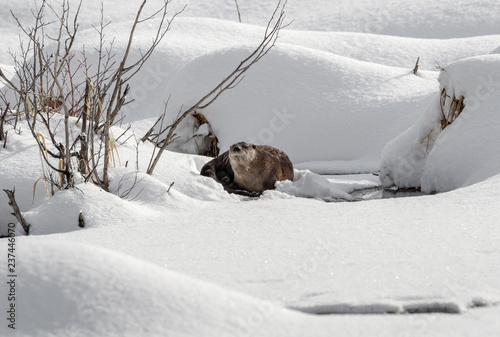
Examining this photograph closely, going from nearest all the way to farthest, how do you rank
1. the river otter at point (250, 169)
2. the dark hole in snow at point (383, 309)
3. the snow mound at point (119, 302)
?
the snow mound at point (119, 302), the dark hole in snow at point (383, 309), the river otter at point (250, 169)

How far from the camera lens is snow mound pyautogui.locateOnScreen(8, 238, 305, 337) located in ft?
5.81

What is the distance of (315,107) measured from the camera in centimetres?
672

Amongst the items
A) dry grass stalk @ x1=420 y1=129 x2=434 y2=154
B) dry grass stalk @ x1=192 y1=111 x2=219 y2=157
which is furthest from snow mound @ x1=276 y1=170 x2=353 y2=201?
dry grass stalk @ x1=192 y1=111 x2=219 y2=157

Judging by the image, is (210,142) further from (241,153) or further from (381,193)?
(381,193)

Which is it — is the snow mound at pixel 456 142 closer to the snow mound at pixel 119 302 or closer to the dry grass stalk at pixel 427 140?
the dry grass stalk at pixel 427 140

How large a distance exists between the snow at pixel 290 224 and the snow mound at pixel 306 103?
2 centimetres

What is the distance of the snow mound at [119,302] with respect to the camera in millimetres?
1770

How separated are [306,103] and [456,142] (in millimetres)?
2337

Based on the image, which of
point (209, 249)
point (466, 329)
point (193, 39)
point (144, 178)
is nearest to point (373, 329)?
point (466, 329)

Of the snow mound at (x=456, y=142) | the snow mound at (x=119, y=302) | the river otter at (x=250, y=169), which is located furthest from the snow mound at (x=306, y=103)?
the snow mound at (x=119, y=302)

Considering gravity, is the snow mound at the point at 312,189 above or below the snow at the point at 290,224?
below

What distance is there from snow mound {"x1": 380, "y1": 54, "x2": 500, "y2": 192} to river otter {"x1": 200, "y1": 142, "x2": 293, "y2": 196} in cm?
89

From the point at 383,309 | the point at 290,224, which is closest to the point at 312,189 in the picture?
the point at 290,224

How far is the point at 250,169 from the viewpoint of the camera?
209 inches
